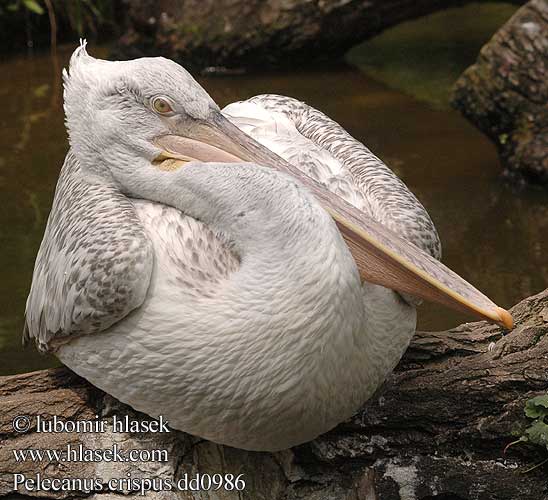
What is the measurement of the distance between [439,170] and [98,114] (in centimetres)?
385

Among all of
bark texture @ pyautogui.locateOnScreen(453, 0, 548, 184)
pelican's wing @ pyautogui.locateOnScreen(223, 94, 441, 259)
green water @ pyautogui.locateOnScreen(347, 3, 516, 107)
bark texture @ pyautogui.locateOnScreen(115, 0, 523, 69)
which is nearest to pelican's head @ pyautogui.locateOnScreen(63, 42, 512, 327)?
pelican's wing @ pyautogui.locateOnScreen(223, 94, 441, 259)

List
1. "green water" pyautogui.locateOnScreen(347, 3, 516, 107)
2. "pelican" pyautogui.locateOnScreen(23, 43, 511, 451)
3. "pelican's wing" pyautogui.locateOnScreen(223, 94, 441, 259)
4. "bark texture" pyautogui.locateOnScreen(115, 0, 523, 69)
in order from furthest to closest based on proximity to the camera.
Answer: "green water" pyautogui.locateOnScreen(347, 3, 516, 107)
"bark texture" pyautogui.locateOnScreen(115, 0, 523, 69)
"pelican's wing" pyautogui.locateOnScreen(223, 94, 441, 259)
"pelican" pyautogui.locateOnScreen(23, 43, 511, 451)

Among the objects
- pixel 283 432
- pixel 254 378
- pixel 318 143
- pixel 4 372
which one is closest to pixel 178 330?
pixel 254 378

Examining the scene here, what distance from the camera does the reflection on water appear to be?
212 inches

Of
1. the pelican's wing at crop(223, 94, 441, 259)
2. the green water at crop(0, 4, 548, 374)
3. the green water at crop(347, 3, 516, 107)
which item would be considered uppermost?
the pelican's wing at crop(223, 94, 441, 259)

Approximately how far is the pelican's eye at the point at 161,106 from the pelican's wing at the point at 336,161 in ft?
1.73

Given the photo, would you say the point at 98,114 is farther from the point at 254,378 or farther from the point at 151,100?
the point at 254,378

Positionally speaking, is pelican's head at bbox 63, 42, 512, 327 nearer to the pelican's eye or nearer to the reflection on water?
the pelican's eye

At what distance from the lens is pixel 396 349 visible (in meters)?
3.30

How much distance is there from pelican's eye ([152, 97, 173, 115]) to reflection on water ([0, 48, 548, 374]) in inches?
66.7

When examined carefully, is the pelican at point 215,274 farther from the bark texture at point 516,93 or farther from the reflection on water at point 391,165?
the bark texture at point 516,93

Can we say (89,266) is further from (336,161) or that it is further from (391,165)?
(391,165)

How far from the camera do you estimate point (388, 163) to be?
681 cm

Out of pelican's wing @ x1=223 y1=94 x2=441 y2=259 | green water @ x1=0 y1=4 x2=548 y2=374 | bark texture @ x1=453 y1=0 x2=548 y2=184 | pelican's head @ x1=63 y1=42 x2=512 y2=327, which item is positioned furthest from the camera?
bark texture @ x1=453 y1=0 x2=548 y2=184
